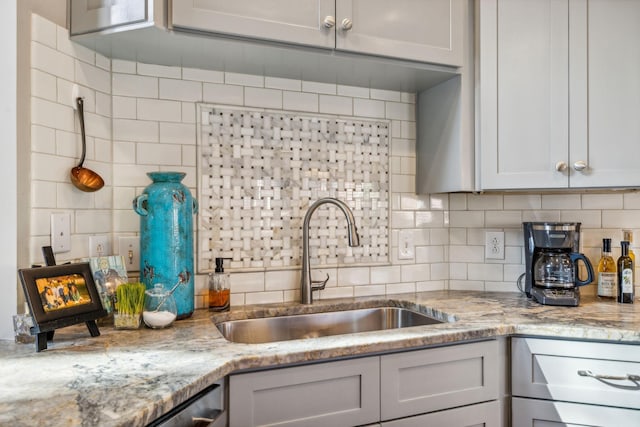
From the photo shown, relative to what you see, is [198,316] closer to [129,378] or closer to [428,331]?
[129,378]

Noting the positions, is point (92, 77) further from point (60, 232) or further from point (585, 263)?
point (585, 263)

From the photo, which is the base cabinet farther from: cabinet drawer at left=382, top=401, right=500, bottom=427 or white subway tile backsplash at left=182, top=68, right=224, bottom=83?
white subway tile backsplash at left=182, top=68, right=224, bottom=83

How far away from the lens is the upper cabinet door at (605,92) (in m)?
1.78

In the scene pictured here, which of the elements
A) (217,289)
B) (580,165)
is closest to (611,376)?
(580,165)

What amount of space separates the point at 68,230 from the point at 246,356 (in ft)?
2.49

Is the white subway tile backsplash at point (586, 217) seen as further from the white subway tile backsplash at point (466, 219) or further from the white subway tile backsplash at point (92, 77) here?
the white subway tile backsplash at point (92, 77)

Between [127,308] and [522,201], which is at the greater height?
[522,201]

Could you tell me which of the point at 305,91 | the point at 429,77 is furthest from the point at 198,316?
the point at 429,77

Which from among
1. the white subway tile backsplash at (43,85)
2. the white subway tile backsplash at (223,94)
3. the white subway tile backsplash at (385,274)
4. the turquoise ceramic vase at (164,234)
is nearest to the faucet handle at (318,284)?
the white subway tile backsplash at (385,274)

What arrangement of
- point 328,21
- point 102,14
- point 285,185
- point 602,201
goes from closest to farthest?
point 102,14, point 328,21, point 285,185, point 602,201

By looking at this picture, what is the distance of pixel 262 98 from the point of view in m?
1.98

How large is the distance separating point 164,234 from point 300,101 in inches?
32.0

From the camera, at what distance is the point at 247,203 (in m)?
1.95

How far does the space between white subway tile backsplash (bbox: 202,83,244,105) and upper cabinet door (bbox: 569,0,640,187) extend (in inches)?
49.5
